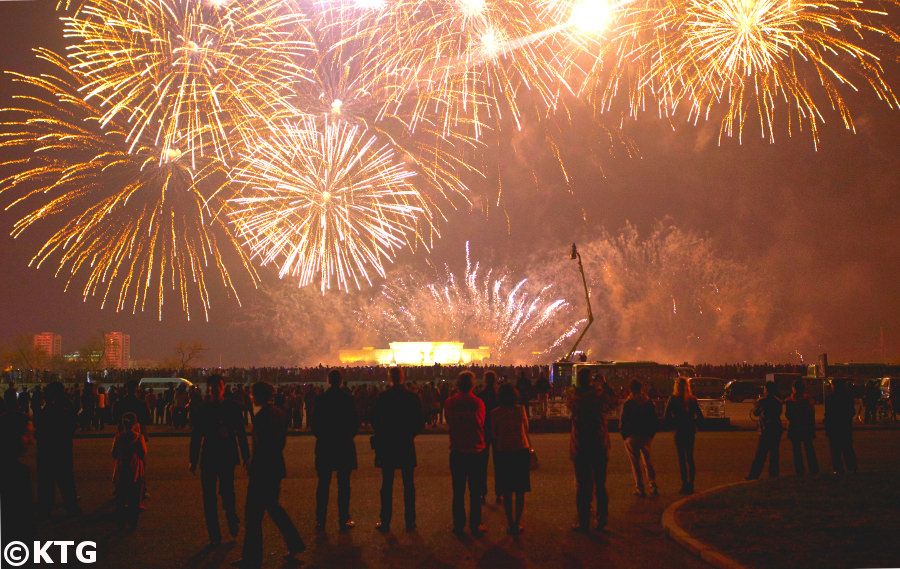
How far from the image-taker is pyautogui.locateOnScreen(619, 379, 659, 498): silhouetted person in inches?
431

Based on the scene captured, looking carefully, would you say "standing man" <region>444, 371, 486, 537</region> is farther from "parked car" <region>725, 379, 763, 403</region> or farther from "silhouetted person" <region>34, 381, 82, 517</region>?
"parked car" <region>725, 379, 763, 403</region>

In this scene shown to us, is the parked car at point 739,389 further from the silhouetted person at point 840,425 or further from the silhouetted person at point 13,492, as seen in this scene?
the silhouetted person at point 13,492

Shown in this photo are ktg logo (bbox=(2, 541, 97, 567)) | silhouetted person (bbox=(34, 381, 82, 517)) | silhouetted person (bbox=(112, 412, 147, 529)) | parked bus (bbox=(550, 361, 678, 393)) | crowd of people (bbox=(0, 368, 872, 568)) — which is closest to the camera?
ktg logo (bbox=(2, 541, 97, 567))

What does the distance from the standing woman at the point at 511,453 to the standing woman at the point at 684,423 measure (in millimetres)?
3635

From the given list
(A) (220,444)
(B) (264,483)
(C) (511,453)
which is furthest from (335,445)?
(C) (511,453)

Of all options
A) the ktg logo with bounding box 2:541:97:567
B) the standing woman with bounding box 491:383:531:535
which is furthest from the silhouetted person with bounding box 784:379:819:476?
the ktg logo with bounding box 2:541:97:567

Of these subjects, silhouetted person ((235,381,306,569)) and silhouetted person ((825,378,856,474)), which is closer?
silhouetted person ((235,381,306,569))

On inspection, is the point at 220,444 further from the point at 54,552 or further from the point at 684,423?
the point at 684,423

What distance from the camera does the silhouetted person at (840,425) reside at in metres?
12.7

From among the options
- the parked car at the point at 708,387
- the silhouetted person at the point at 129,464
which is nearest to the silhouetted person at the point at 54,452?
the silhouetted person at the point at 129,464

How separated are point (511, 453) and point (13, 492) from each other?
5.21m

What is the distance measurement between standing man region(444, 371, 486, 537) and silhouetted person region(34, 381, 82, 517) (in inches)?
199

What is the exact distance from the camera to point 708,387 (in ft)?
142

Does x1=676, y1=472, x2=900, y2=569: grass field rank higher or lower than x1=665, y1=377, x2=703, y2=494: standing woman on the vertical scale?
lower
